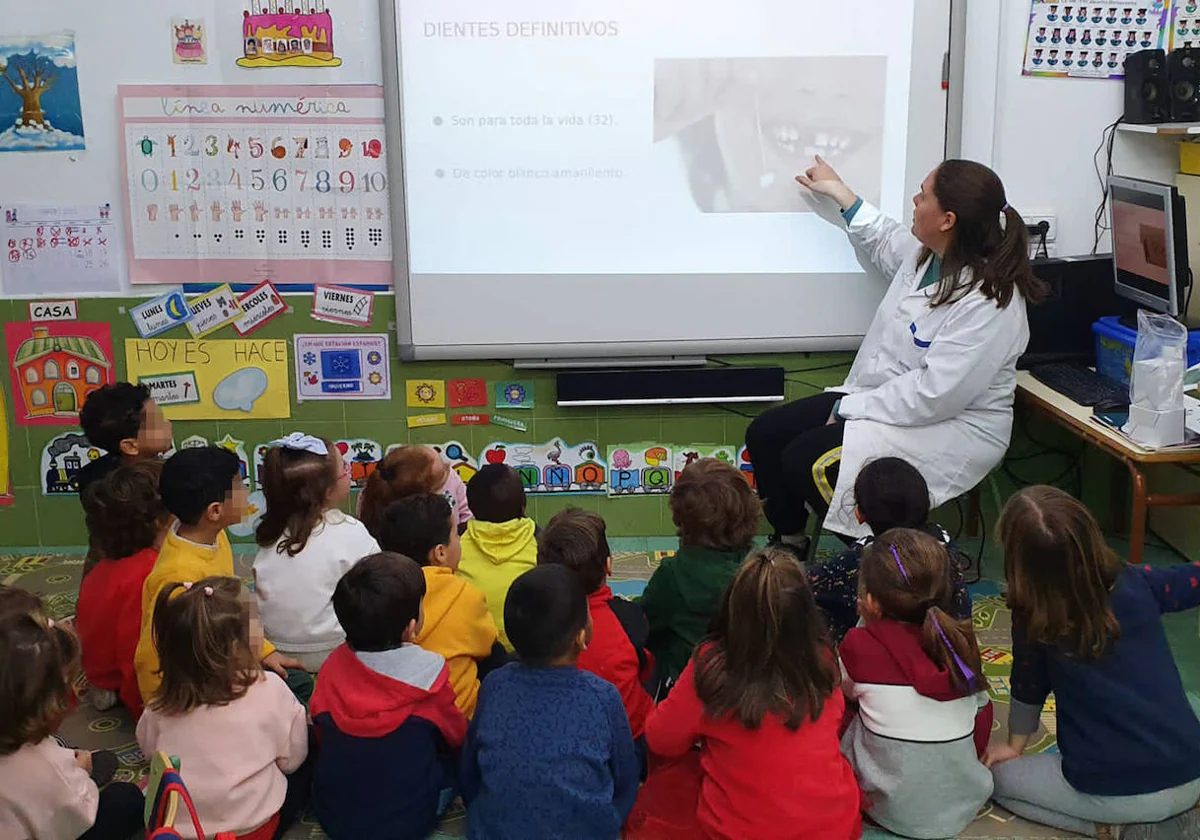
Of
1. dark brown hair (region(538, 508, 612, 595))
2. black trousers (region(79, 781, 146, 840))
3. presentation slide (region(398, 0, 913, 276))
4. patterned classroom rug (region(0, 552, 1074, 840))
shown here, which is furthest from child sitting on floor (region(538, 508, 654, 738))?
presentation slide (region(398, 0, 913, 276))

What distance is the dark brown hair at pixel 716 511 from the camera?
8.61 feet

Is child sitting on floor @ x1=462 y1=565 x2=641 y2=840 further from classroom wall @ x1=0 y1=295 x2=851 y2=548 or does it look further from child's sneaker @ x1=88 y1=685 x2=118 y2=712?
classroom wall @ x1=0 y1=295 x2=851 y2=548

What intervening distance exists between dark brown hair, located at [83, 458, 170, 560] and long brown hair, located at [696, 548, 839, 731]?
4.49 feet

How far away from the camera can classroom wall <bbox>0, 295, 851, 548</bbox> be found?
3803 mm

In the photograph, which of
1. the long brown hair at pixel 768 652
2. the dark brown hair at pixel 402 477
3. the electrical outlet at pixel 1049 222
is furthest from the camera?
the electrical outlet at pixel 1049 222

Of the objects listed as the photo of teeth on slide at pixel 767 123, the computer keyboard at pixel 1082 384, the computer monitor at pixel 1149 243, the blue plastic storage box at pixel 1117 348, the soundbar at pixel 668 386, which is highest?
the photo of teeth on slide at pixel 767 123

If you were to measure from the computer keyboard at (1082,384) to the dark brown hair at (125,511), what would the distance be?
7.73ft

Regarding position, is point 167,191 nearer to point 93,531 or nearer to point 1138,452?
point 93,531

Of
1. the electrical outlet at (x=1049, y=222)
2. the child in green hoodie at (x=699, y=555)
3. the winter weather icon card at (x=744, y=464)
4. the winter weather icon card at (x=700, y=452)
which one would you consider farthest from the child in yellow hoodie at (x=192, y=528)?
the electrical outlet at (x=1049, y=222)

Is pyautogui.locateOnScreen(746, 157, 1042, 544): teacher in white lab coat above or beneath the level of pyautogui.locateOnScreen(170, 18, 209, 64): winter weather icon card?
beneath

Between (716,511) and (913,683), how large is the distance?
0.56 metres

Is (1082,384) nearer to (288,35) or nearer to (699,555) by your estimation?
(699,555)

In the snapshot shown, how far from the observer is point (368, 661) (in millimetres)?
2221

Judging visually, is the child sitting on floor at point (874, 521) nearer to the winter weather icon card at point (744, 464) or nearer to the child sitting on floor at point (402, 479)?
the child sitting on floor at point (402, 479)
